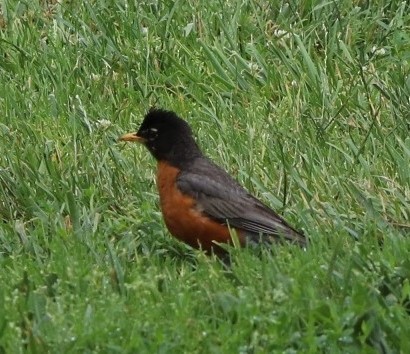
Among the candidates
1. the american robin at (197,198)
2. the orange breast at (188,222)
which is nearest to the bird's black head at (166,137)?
the american robin at (197,198)

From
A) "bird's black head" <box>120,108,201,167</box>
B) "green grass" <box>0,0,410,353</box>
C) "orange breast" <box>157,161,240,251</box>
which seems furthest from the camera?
"bird's black head" <box>120,108,201,167</box>

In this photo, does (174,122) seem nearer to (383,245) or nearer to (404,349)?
(383,245)

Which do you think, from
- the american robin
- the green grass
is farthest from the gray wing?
the green grass

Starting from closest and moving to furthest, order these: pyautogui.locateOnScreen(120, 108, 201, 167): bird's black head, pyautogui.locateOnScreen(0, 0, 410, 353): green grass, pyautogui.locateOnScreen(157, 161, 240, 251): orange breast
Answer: pyautogui.locateOnScreen(0, 0, 410, 353): green grass
pyautogui.locateOnScreen(157, 161, 240, 251): orange breast
pyautogui.locateOnScreen(120, 108, 201, 167): bird's black head

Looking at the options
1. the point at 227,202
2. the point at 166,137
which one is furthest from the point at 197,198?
the point at 166,137

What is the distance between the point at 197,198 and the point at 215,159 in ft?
2.20

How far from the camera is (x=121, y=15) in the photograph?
343 inches

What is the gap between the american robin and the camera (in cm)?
658

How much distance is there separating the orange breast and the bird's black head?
379 millimetres

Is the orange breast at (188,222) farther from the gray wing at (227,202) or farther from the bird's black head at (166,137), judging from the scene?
the bird's black head at (166,137)

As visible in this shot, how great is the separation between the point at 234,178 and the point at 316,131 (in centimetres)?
60

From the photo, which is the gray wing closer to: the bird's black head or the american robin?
A: the american robin

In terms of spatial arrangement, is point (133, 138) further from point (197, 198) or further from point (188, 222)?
point (188, 222)

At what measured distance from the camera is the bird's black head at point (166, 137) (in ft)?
23.6
